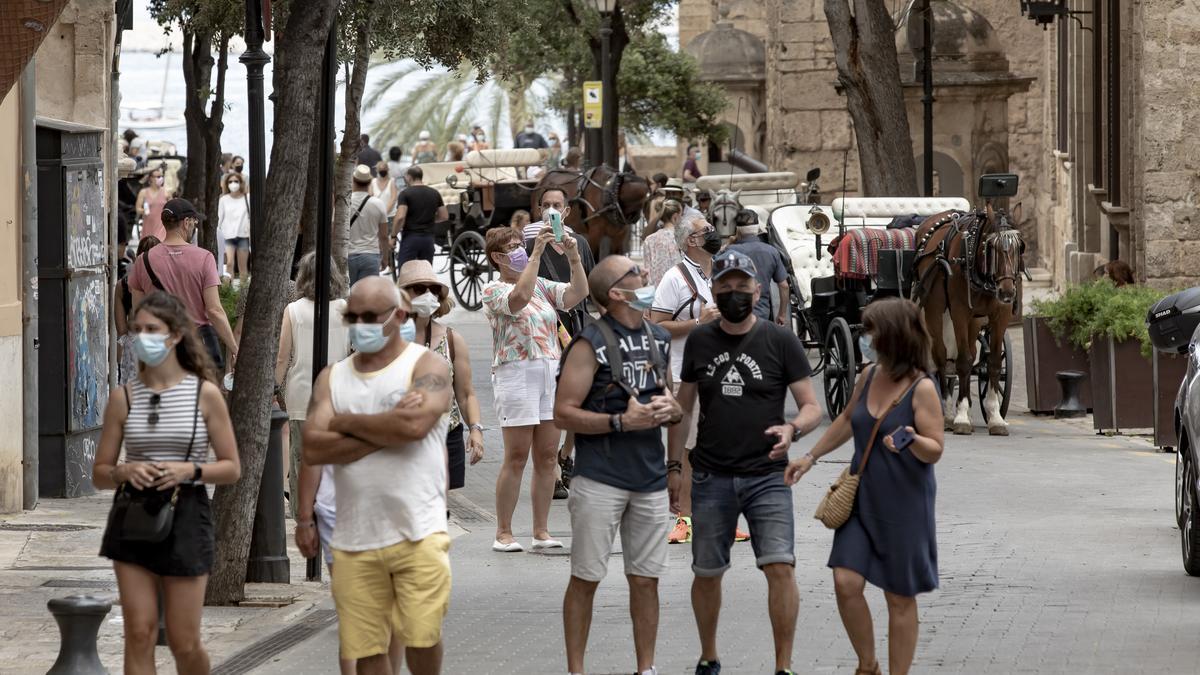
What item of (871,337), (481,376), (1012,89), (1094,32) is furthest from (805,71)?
Result: (871,337)

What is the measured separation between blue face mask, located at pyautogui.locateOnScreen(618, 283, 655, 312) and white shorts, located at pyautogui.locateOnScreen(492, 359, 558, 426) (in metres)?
3.31

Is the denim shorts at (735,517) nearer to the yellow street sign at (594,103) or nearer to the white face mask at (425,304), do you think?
the white face mask at (425,304)

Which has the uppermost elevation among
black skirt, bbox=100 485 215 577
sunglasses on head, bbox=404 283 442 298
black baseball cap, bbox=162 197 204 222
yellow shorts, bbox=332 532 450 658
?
black baseball cap, bbox=162 197 204 222

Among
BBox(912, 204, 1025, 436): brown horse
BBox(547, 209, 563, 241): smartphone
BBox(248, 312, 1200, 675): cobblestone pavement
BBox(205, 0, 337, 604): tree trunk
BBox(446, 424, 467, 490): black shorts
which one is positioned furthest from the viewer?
BBox(912, 204, 1025, 436): brown horse

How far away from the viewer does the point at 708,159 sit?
171ft

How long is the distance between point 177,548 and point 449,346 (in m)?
3.01

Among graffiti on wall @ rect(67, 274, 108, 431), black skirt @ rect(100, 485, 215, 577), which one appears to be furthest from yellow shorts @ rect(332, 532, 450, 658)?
graffiti on wall @ rect(67, 274, 108, 431)

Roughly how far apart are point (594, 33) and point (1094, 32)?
35.0 feet

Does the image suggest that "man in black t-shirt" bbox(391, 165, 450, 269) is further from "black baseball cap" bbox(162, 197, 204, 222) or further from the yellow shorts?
the yellow shorts

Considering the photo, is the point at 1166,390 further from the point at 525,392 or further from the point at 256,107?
the point at 256,107

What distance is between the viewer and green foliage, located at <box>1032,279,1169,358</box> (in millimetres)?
16516

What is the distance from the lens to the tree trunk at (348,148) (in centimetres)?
1465

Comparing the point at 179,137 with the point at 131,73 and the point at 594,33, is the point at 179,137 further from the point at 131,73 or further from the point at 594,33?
the point at 594,33

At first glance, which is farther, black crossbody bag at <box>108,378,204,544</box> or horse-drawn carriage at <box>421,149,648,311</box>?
horse-drawn carriage at <box>421,149,648,311</box>
